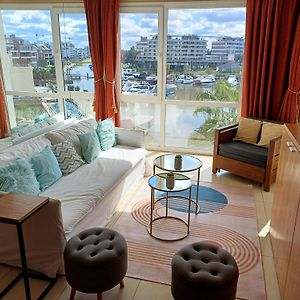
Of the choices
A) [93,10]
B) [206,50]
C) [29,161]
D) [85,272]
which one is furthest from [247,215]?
[93,10]

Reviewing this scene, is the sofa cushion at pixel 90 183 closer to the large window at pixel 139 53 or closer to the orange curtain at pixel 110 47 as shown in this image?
the orange curtain at pixel 110 47

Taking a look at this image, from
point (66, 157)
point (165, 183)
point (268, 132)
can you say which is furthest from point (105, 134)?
point (268, 132)

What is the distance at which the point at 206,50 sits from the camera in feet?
15.3

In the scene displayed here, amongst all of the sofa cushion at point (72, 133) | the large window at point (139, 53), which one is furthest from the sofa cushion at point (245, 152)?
the sofa cushion at point (72, 133)

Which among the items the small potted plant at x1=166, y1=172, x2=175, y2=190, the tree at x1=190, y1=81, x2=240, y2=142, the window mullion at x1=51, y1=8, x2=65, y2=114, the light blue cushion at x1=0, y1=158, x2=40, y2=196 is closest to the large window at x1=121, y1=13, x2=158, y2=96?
the tree at x1=190, y1=81, x2=240, y2=142

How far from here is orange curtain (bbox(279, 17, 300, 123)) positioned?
13.1ft

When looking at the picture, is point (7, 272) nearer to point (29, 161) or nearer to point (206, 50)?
point (29, 161)

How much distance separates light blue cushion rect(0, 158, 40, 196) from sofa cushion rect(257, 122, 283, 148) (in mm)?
2796

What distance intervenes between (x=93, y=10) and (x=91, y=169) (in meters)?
2.67

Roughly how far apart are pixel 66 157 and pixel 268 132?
2526mm

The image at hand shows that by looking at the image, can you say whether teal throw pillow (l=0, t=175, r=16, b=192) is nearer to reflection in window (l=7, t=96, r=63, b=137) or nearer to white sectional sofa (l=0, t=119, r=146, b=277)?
white sectional sofa (l=0, t=119, r=146, b=277)

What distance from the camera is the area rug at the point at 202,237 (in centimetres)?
239

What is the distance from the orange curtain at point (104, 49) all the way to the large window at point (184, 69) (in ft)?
0.80

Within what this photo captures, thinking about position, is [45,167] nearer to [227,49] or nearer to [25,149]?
[25,149]
